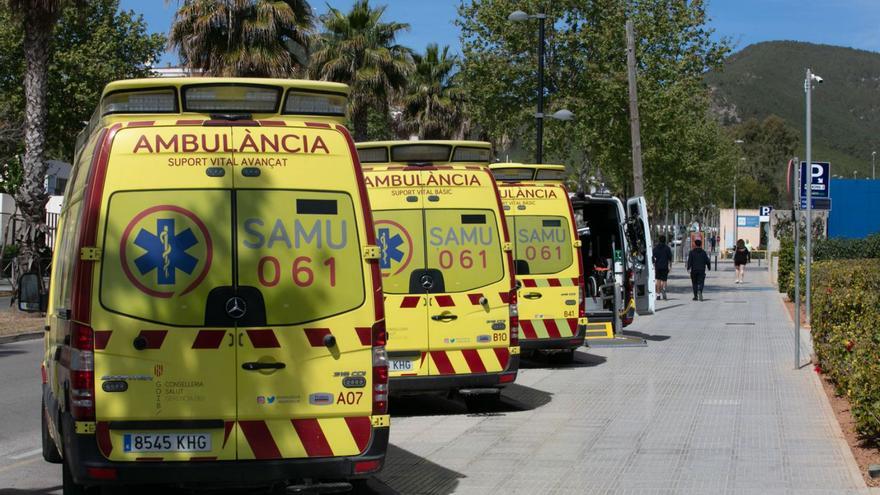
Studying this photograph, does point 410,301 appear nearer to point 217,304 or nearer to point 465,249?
point 465,249

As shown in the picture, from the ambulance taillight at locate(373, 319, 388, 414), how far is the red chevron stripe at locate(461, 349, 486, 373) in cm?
476

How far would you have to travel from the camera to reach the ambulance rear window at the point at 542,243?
1611 cm

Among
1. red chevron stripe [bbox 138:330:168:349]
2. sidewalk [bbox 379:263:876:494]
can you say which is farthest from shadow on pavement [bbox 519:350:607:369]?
red chevron stripe [bbox 138:330:168:349]

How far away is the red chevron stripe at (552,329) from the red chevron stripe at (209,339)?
973cm

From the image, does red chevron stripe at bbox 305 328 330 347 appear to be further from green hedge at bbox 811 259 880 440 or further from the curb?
the curb

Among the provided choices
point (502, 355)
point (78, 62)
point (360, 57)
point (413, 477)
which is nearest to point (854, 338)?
point (502, 355)

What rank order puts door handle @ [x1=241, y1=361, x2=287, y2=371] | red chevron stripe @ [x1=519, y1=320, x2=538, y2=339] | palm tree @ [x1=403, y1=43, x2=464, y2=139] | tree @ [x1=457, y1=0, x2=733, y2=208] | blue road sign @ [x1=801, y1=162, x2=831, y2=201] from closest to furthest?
door handle @ [x1=241, y1=361, x2=287, y2=371] < red chevron stripe @ [x1=519, y1=320, x2=538, y2=339] < blue road sign @ [x1=801, y1=162, x2=831, y2=201] < tree @ [x1=457, y1=0, x2=733, y2=208] < palm tree @ [x1=403, y1=43, x2=464, y2=139]

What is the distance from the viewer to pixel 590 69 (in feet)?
133

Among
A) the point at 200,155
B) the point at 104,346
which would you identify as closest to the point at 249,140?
the point at 200,155

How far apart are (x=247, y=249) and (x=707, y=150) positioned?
2323 inches

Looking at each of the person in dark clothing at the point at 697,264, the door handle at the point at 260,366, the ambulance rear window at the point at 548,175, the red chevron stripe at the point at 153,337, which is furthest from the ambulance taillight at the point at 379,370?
the person in dark clothing at the point at 697,264

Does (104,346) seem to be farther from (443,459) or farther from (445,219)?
(445,219)

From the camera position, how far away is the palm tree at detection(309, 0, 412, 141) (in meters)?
35.4

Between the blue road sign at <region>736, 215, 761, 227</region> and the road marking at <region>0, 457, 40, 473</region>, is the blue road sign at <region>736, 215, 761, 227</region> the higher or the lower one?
the higher one
